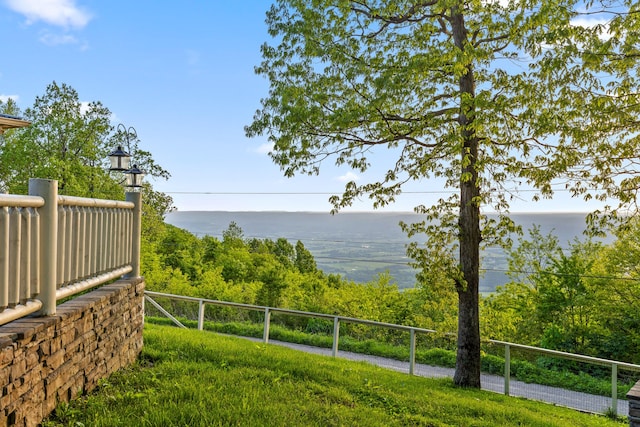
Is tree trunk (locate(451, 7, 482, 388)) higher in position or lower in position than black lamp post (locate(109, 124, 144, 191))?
lower

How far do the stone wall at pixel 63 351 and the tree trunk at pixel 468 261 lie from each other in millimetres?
5642

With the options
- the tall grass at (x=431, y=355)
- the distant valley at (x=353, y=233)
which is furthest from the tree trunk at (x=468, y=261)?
the distant valley at (x=353, y=233)

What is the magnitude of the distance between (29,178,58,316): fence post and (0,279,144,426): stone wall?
15 centimetres

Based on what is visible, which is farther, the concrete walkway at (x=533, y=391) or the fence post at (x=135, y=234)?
the concrete walkway at (x=533, y=391)

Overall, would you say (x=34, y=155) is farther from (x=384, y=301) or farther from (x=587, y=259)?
(x=587, y=259)

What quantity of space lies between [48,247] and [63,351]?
2.67ft

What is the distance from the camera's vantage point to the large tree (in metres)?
7.68

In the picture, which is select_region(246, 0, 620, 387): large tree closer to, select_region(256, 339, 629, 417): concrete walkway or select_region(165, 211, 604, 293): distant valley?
select_region(256, 339, 629, 417): concrete walkway

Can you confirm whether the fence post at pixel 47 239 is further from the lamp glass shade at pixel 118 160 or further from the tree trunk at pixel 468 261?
the tree trunk at pixel 468 261

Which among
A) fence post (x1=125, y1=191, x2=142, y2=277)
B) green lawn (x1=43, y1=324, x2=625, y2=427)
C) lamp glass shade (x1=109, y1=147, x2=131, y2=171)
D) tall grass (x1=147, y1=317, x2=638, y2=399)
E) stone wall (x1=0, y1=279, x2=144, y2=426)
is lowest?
tall grass (x1=147, y1=317, x2=638, y2=399)

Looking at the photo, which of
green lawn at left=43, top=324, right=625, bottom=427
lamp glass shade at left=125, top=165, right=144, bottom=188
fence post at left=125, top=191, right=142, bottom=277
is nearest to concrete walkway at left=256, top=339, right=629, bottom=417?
green lawn at left=43, top=324, right=625, bottom=427

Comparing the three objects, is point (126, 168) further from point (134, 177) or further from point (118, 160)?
point (134, 177)

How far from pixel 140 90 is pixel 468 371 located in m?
18.8

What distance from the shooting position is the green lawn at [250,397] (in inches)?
149
